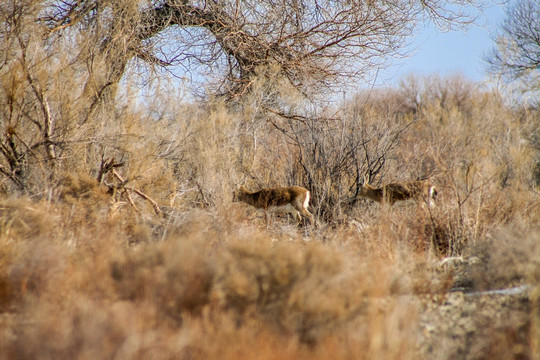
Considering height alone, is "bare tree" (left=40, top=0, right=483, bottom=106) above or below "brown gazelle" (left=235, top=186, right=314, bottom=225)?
above

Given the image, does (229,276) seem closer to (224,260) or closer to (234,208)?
(224,260)

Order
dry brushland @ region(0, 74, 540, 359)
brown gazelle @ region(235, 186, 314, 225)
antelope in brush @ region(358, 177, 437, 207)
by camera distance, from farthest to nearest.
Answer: brown gazelle @ region(235, 186, 314, 225) → antelope in brush @ region(358, 177, 437, 207) → dry brushland @ region(0, 74, 540, 359)

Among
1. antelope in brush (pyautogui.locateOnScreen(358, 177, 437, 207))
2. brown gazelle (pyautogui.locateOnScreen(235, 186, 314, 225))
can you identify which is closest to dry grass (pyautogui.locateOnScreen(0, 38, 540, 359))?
antelope in brush (pyautogui.locateOnScreen(358, 177, 437, 207))

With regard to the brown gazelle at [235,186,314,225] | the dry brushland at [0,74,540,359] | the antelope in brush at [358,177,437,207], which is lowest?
the dry brushland at [0,74,540,359]

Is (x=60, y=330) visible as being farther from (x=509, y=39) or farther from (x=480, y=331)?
(x=509, y=39)

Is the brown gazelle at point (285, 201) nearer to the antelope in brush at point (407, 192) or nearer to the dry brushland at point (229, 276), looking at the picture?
the dry brushland at point (229, 276)

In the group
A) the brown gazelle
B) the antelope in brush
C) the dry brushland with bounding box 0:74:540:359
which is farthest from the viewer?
the brown gazelle

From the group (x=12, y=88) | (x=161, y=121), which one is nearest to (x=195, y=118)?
(x=161, y=121)

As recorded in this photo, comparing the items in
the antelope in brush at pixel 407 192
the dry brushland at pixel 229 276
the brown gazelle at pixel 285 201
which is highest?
the antelope in brush at pixel 407 192

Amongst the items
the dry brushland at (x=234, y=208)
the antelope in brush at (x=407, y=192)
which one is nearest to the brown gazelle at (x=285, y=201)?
the dry brushland at (x=234, y=208)

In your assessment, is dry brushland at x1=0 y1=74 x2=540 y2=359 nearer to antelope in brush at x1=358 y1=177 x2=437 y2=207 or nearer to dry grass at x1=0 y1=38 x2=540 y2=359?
dry grass at x1=0 y1=38 x2=540 y2=359

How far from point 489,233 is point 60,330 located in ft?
17.0

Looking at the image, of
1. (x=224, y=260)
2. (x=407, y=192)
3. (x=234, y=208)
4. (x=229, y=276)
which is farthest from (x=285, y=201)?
(x=229, y=276)

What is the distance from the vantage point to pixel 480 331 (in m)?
3.16
